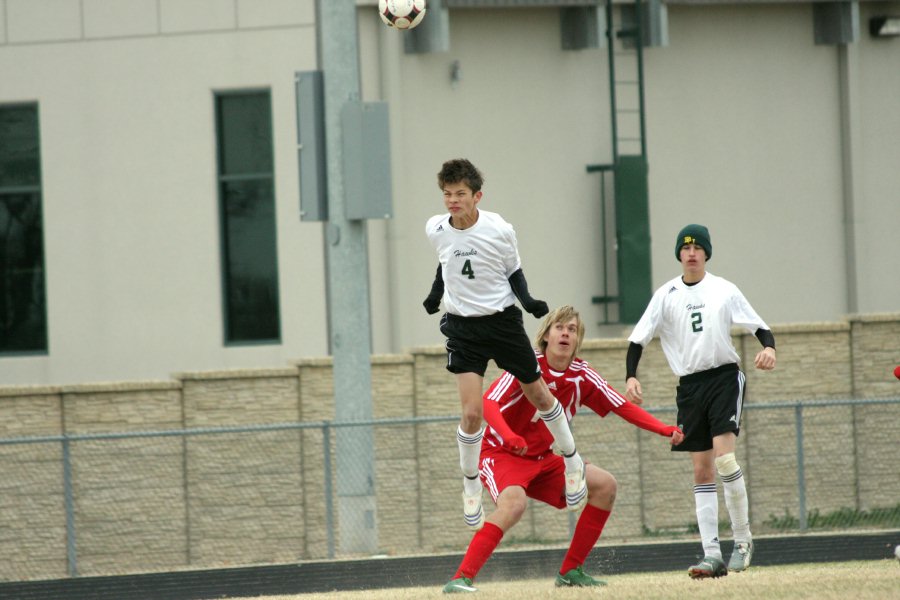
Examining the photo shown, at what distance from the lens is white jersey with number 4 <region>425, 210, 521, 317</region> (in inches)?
354

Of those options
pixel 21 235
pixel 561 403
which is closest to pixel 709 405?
pixel 561 403

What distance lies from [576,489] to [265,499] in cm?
702

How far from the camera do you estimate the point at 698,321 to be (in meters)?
9.76

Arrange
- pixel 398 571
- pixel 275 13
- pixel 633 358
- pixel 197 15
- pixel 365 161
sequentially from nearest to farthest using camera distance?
pixel 633 358
pixel 398 571
pixel 365 161
pixel 275 13
pixel 197 15

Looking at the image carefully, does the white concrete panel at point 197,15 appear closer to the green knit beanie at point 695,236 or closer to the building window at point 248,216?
the building window at point 248,216

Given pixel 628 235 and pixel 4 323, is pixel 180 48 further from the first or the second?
pixel 628 235

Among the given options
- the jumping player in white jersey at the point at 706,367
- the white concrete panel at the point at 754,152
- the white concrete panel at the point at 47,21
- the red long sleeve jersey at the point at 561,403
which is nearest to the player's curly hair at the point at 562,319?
the red long sleeve jersey at the point at 561,403

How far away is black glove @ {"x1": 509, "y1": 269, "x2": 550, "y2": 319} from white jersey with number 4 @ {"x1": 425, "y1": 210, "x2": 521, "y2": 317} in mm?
41

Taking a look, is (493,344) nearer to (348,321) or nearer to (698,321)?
(698,321)

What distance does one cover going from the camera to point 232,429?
48.8ft

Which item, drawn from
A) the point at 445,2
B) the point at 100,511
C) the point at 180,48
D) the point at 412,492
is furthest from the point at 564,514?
the point at 180,48

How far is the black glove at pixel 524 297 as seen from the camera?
29.2 feet

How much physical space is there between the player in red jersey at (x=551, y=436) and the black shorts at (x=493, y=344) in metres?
0.34

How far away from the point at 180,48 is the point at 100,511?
19.8 feet
